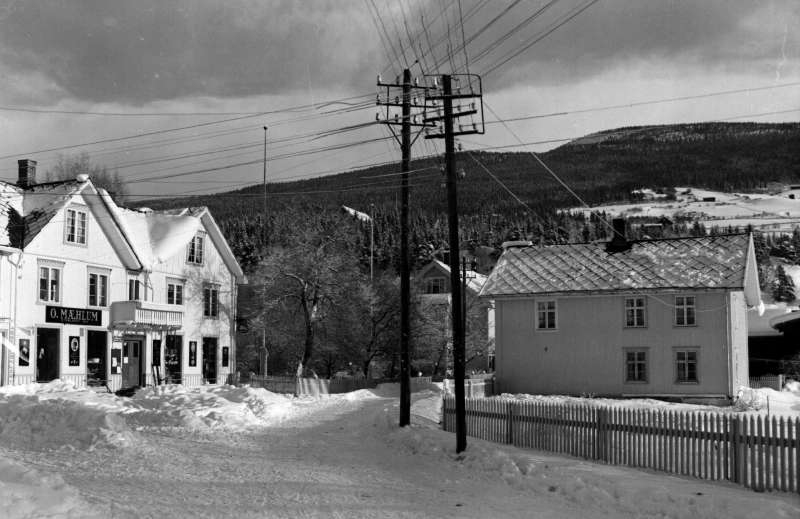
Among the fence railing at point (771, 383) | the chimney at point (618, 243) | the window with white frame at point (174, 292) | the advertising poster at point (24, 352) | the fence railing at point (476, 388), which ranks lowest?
the fence railing at point (771, 383)

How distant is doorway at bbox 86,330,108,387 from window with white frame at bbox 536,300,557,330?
2011 cm

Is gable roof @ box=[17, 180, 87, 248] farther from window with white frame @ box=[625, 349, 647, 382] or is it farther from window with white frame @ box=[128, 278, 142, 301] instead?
window with white frame @ box=[625, 349, 647, 382]

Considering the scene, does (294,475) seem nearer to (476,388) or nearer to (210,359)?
(476,388)

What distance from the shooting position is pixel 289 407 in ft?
95.9

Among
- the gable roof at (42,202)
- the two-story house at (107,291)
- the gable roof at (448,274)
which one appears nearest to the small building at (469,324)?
the gable roof at (448,274)

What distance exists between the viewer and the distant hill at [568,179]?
144 metres

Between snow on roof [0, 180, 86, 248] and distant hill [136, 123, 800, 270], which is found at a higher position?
distant hill [136, 123, 800, 270]

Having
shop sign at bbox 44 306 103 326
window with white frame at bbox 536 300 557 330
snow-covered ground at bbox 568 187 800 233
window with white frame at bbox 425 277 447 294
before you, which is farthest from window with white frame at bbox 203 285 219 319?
snow-covered ground at bbox 568 187 800 233

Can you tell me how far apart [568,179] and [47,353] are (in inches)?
5980

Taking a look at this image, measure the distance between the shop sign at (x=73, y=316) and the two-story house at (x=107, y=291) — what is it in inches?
1.7

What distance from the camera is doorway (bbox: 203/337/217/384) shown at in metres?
46.2

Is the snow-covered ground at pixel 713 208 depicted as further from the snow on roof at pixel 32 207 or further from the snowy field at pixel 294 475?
the snowy field at pixel 294 475

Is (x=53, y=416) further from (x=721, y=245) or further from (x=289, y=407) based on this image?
(x=721, y=245)

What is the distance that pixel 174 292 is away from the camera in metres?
44.5
